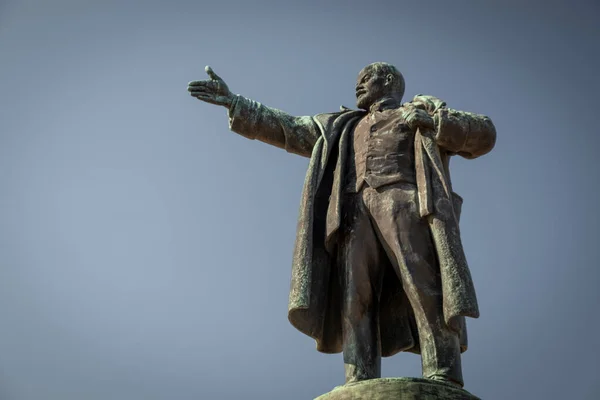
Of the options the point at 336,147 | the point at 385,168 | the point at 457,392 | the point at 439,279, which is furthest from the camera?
the point at 336,147

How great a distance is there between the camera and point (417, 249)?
9.01 m

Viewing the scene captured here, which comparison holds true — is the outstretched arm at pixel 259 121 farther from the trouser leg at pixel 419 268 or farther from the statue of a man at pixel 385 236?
the trouser leg at pixel 419 268

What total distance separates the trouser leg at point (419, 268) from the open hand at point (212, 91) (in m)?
2.06

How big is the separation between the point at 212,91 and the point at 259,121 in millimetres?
616

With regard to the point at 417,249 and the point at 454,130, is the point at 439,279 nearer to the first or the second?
the point at 417,249

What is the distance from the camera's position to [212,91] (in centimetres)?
1039

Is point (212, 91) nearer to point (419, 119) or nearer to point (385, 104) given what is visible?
point (385, 104)

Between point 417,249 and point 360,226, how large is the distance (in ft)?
2.28

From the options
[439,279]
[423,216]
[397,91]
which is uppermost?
[397,91]

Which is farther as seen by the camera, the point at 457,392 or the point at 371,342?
the point at 371,342

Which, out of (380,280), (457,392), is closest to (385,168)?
(380,280)

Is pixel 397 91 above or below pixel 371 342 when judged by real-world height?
above

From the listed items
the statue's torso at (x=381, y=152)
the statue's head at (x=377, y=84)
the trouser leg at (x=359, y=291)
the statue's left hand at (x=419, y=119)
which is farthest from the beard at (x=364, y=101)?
the trouser leg at (x=359, y=291)

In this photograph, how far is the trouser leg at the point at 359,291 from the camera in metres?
8.92
